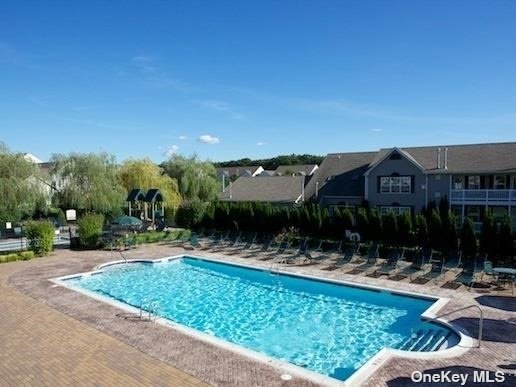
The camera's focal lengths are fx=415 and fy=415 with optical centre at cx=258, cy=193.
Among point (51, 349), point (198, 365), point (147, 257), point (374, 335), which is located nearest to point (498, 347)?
point (374, 335)

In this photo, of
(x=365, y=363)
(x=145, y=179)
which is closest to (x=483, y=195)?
(x=365, y=363)

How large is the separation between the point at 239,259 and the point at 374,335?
35.2 feet

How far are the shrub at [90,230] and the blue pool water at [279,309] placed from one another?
4866mm

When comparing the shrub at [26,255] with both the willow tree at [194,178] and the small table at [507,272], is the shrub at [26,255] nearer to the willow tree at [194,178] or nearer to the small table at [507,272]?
the willow tree at [194,178]

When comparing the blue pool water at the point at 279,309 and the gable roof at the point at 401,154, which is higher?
the gable roof at the point at 401,154

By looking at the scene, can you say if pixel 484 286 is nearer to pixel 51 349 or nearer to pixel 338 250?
pixel 338 250

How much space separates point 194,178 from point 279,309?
31041 mm

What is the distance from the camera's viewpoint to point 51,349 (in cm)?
1043

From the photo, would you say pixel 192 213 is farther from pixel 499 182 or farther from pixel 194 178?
pixel 499 182

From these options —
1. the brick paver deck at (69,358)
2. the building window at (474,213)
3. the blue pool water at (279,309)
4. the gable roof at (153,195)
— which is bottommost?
the blue pool water at (279,309)

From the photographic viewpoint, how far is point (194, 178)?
45.1m

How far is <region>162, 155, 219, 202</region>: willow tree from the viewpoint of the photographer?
4466 centimetres

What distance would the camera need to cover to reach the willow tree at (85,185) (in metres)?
35.1

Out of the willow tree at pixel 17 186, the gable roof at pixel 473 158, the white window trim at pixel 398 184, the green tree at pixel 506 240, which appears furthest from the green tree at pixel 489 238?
the willow tree at pixel 17 186
